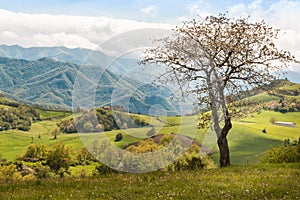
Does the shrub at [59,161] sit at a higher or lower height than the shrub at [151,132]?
lower

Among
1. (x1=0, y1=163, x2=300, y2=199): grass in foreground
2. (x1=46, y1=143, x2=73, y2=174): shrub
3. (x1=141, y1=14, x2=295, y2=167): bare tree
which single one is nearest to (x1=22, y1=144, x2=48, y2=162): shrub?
(x1=46, y1=143, x2=73, y2=174): shrub

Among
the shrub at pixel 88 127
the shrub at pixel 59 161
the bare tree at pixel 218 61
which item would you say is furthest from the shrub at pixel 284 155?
the shrub at pixel 59 161

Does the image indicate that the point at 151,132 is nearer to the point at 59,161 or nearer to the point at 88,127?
the point at 88,127

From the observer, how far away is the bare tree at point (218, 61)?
83.3 feet

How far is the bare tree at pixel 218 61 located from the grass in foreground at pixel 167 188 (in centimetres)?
974

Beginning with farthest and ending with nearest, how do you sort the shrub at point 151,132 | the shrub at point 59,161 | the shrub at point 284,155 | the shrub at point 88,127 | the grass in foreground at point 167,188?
the shrub at point 59,161 < the shrub at point 284,155 < the shrub at point 151,132 < the shrub at point 88,127 < the grass in foreground at point 167,188

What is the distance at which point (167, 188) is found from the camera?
1371cm

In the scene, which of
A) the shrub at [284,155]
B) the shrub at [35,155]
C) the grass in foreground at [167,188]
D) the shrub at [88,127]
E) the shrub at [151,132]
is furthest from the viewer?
the shrub at [35,155]

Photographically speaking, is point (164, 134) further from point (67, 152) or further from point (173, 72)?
point (67, 152)

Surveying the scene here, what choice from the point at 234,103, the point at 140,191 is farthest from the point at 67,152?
the point at 140,191

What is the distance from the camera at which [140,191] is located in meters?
13.2

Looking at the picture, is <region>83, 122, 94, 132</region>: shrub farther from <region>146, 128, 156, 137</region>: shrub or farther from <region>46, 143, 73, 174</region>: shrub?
<region>46, 143, 73, 174</region>: shrub

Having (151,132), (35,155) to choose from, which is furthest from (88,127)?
(35,155)

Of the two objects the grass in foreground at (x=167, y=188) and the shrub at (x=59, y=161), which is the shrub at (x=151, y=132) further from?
the shrub at (x=59, y=161)
